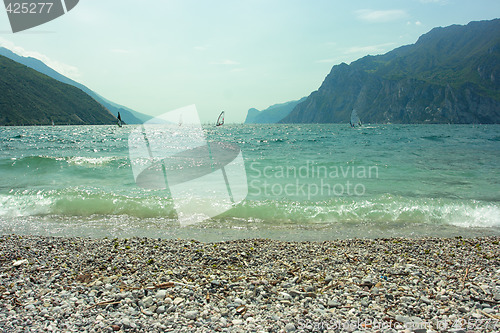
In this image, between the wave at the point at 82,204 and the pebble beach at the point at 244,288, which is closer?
the pebble beach at the point at 244,288

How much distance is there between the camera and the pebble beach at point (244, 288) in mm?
4191

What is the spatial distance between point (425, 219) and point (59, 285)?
12.8m

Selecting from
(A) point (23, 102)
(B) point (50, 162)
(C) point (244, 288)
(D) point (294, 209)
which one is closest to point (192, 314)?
(C) point (244, 288)

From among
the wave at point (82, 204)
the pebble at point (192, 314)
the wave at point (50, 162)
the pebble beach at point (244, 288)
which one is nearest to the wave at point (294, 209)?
the wave at point (82, 204)

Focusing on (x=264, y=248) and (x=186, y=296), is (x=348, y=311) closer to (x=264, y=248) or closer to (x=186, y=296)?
(x=186, y=296)

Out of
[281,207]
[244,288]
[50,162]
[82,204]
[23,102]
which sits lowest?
[281,207]

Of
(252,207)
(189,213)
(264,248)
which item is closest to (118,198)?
(189,213)

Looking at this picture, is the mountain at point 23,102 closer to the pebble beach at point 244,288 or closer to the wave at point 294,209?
the wave at point 294,209

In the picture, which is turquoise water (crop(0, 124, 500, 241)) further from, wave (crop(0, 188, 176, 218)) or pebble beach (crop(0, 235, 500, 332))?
pebble beach (crop(0, 235, 500, 332))

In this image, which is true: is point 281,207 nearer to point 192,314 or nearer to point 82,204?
point 192,314

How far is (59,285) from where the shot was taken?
5348 millimetres

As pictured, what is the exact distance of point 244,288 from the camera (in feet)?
17.3

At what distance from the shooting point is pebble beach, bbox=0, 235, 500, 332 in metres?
4.19

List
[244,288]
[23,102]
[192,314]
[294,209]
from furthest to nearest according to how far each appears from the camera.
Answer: [23,102], [294,209], [244,288], [192,314]
